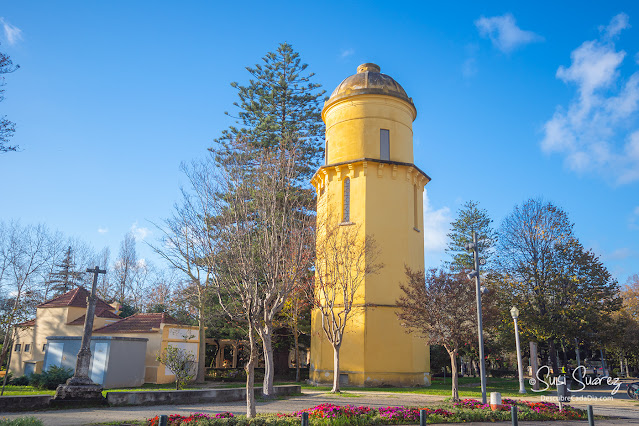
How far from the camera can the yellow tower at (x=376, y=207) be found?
2402 centimetres

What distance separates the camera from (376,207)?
25719mm

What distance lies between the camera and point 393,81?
28469 mm

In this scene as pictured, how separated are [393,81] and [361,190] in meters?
7.48

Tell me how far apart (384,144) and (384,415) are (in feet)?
58.1

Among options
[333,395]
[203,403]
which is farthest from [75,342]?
[333,395]

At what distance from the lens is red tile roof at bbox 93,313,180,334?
24875 mm

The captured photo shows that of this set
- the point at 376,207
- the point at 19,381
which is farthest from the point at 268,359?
the point at 19,381

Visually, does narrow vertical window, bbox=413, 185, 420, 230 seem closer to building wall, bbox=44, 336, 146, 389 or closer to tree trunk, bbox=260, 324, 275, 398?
tree trunk, bbox=260, 324, 275, 398

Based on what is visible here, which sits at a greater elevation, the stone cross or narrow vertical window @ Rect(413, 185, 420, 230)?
narrow vertical window @ Rect(413, 185, 420, 230)

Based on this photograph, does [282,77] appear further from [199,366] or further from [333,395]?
[333,395]

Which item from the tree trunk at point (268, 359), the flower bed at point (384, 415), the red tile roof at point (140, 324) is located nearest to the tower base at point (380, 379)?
the tree trunk at point (268, 359)

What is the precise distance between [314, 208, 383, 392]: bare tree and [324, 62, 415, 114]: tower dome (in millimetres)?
7578

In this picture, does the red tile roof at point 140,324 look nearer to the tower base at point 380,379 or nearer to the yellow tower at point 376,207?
the yellow tower at point 376,207

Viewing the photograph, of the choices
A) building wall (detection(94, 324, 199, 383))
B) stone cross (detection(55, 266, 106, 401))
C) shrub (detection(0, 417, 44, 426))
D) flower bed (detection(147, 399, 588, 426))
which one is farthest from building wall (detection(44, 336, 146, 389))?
shrub (detection(0, 417, 44, 426))
